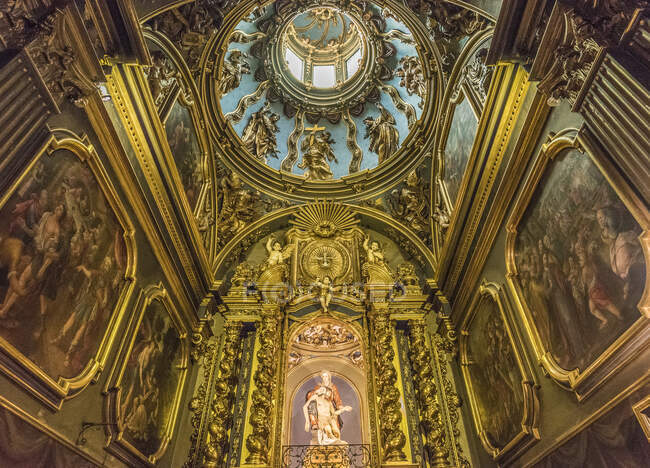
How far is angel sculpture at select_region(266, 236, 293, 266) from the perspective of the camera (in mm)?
12280

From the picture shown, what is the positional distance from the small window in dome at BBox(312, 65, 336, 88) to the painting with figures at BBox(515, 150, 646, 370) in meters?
11.6

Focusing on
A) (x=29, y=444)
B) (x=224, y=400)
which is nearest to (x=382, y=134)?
(x=224, y=400)

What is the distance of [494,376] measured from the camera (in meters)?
7.96

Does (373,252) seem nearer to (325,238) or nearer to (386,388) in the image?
(325,238)

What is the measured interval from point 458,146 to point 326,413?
7664 mm

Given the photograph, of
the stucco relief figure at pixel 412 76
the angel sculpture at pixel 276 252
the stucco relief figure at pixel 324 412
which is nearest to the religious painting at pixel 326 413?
the stucco relief figure at pixel 324 412

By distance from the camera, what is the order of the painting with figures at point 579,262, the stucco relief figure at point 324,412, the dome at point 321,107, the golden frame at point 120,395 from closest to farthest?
the painting with figures at point 579,262, the golden frame at point 120,395, the stucco relief figure at point 324,412, the dome at point 321,107

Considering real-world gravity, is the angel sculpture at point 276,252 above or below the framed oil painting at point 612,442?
above

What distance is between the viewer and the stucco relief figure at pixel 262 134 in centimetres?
1362

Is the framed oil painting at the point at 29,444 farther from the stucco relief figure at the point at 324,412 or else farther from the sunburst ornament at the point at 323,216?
the sunburst ornament at the point at 323,216

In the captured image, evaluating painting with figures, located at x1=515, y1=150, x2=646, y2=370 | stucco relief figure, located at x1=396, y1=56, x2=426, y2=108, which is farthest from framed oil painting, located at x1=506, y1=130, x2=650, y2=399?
stucco relief figure, located at x1=396, y1=56, x2=426, y2=108

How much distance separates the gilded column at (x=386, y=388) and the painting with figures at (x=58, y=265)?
6.22m

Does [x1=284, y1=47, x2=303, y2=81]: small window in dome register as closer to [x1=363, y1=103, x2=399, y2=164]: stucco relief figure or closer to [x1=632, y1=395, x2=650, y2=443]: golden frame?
[x1=363, y1=103, x2=399, y2=164]: stucco relief figure

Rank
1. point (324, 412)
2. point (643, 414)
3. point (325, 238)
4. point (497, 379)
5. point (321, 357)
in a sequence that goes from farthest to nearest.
A: 1. point (325, 238)
2. point (321, 357)
3. point (324, 412)
4. point (497, 379)
5. point (643, 414)
